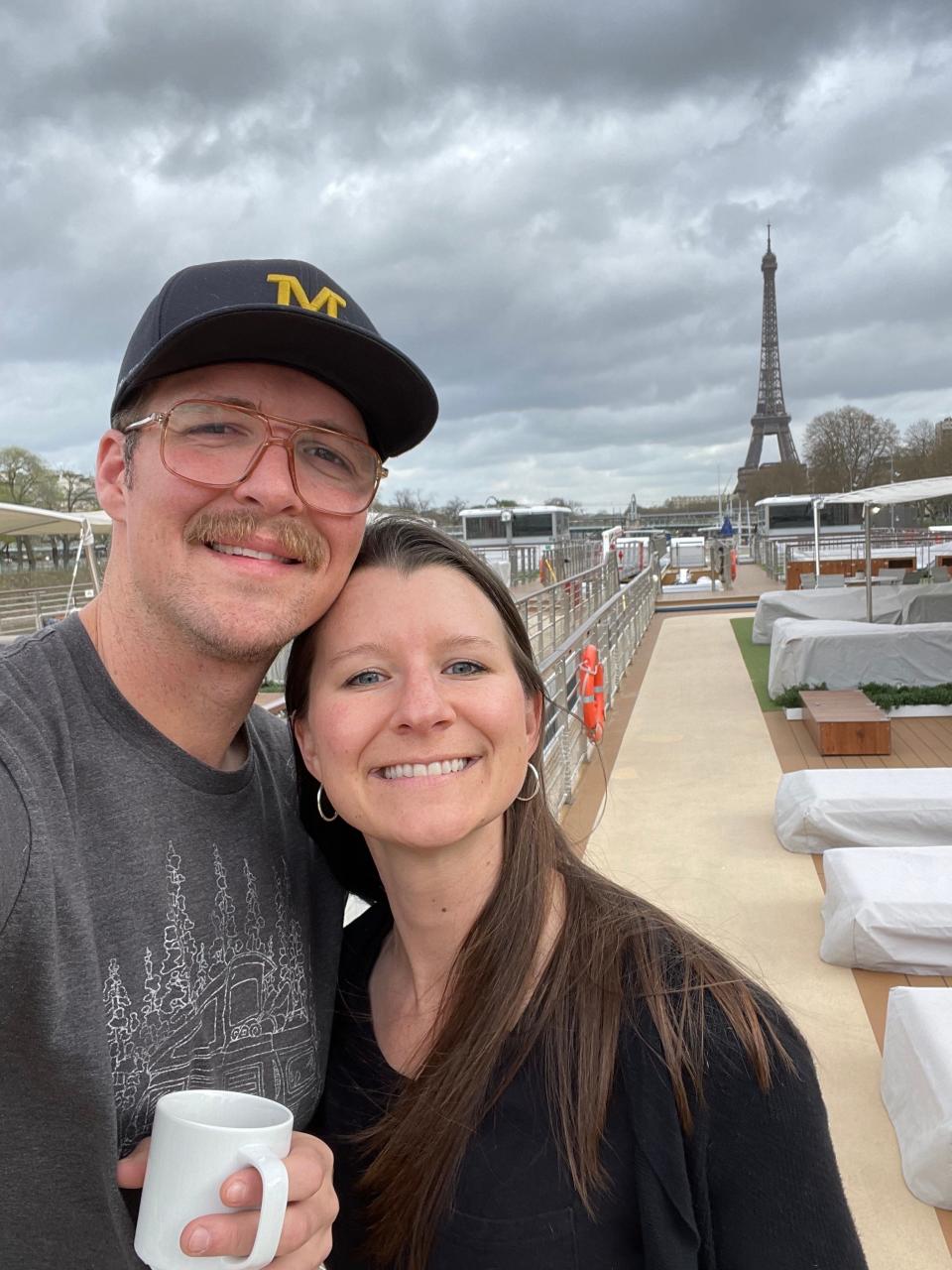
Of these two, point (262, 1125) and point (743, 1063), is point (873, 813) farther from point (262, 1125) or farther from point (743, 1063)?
point (262, 1125)

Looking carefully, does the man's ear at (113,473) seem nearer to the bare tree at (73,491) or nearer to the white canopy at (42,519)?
the white canopy at (42,519)

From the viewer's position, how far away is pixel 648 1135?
4.21ft

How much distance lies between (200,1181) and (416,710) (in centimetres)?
69

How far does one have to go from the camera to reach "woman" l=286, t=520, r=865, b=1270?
4.18 feet

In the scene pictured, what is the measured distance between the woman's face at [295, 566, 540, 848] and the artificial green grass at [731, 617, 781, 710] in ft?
35.1

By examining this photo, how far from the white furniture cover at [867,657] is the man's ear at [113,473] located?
11.0m

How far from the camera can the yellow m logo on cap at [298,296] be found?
149 centimetres

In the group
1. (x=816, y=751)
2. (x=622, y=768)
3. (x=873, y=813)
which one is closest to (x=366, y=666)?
(x=873, y=813)

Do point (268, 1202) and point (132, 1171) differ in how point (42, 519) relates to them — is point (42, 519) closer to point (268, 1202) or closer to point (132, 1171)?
point (132, 1171)

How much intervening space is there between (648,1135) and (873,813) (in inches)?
217

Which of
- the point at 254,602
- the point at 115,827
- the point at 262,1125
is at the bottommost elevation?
the point at 262,1125

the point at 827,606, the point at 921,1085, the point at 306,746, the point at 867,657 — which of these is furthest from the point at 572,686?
the point at 827,606

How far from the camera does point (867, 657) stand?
38.2ft

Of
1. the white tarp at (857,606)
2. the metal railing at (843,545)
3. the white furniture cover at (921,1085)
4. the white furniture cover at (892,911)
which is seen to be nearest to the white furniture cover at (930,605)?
the white tarp at (857,606)
